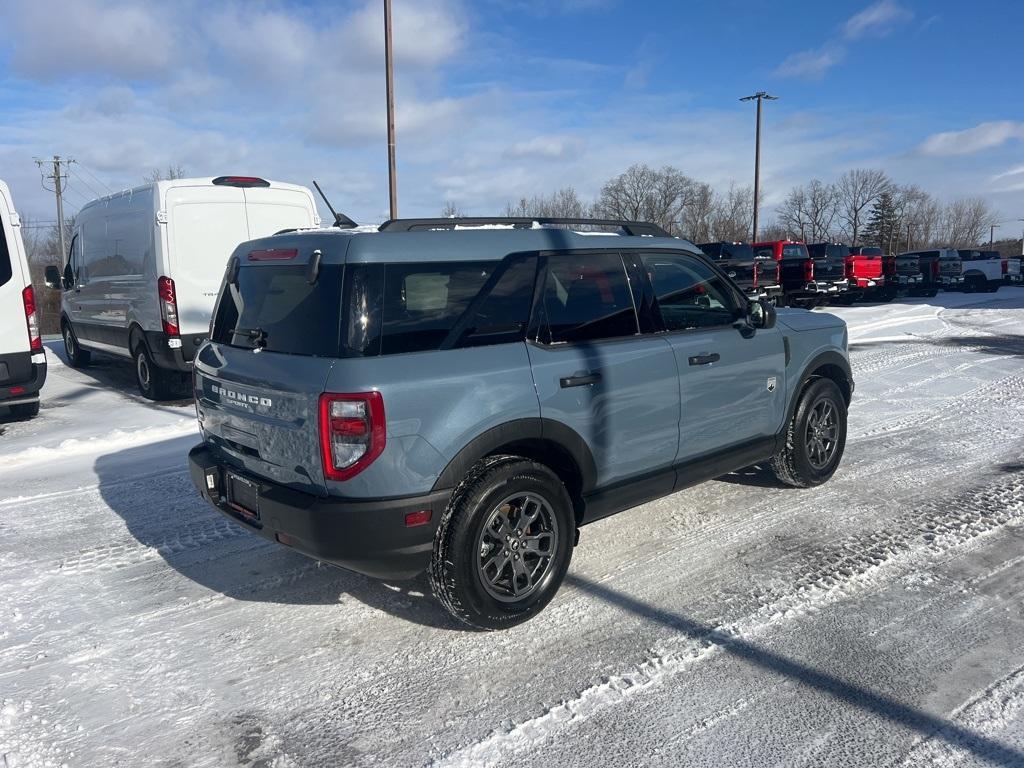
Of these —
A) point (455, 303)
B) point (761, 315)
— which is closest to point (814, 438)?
point (761, 315)

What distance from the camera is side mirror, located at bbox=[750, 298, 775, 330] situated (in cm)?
500

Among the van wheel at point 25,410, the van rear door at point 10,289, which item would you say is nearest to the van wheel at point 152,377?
the van wheel at point 25,410

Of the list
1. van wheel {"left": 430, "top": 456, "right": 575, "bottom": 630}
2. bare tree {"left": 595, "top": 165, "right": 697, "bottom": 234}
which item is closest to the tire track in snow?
van wheel {"left": 430, "top": 456, "right": 575, "bottom": 630}

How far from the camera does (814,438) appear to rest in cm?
565

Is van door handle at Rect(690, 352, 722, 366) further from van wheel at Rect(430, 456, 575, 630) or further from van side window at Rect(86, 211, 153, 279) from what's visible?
van side window at Rect(86, 211, 153, 279)

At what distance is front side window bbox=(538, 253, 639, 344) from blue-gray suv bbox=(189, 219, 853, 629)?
10 millimetres

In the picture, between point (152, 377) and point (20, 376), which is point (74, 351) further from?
point (20, 376)

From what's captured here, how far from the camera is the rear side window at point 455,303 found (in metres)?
3.47

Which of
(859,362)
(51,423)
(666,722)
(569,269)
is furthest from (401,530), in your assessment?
(859,362)

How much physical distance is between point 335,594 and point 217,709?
1090 mm

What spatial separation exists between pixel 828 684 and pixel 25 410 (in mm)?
8824

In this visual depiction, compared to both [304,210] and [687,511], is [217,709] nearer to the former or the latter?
[687,511]

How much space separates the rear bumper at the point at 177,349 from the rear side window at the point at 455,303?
604 centimetres

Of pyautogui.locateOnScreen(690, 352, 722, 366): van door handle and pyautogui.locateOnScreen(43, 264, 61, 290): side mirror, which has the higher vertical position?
pyautogui.locateOnScreen(43, 264, 61, 290): side mirror
